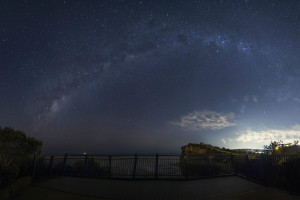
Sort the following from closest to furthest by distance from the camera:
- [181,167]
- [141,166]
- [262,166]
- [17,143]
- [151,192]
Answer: [151,192] → [262,166] → [141,166] → [181,167] → [17,143]

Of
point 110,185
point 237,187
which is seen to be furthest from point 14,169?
point 237,187

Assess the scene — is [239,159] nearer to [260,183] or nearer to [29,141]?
[260,183]

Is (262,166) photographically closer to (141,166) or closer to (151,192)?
(151,192)

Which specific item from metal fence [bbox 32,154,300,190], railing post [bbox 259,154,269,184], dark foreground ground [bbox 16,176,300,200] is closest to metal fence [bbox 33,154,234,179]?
metal fence [bbox 32,154,300,190]

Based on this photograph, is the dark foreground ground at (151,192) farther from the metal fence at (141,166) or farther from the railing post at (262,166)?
the metal fence at (141,166)

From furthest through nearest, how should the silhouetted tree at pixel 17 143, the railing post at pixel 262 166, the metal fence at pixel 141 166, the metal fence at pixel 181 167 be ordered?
the silhouetted tree at pixel 17 143
the metal fence at pixel 141 166
the railing post at pixel 262 166
the metal fence at pixel 181 167

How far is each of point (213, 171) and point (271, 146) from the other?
63.2ft

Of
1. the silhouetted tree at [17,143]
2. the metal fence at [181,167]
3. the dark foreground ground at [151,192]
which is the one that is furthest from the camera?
the silhouetted tree at [17,143]

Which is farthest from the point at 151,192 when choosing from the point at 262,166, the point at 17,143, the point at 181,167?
the point at 17,143

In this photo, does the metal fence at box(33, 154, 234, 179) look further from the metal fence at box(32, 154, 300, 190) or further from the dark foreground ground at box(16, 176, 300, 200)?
the dark foreground ground at box(16, 176, 300, 200)

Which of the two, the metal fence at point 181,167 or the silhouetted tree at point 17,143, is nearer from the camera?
the metal fence at point 181,167

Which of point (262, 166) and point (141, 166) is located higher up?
point (262, 166)

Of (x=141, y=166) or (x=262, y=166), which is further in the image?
(x=141, y=166)

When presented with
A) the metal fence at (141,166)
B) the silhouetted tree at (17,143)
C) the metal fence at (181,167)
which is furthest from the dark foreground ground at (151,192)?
the silhouetted tree at (17,143)
